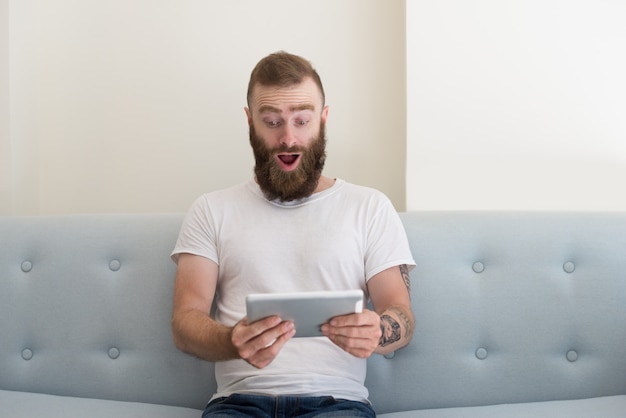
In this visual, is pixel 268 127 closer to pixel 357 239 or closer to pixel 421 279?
pixel 357 239

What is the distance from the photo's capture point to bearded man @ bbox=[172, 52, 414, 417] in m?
1.51

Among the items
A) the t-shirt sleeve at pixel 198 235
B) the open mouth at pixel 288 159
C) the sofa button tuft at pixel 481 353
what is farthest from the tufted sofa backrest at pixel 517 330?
the t-shirt sleeve at pixel 198 235

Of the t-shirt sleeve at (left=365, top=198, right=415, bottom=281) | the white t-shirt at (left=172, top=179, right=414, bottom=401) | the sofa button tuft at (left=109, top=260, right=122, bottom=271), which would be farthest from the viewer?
the sofa button tuft at (left=109, top=260, right=122, bottom=271)

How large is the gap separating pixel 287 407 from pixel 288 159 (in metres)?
0.60

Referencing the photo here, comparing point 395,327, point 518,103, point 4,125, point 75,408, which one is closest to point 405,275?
point 395,327

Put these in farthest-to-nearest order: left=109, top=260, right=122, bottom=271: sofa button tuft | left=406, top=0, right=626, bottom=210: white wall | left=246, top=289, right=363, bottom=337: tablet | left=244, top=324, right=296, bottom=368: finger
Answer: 1. left=406, top=0, right=626, bottom=210: white wall
2. left=109, top=260, right=122, bottom=271: sofa button tuft
3. left=244, top=324, right=296, bottom=368: finger
4. left=246, top=289, right=363, bottom=337: tablet

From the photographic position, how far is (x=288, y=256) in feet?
5.39

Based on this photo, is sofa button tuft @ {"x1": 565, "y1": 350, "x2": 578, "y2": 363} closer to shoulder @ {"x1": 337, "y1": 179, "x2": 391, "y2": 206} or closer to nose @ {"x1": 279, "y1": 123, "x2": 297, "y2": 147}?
shoulder @ {"x1": 337, "y1": 179, "x2": 391, "y2": 206}

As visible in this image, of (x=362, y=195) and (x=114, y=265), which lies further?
(x=114, y=265)

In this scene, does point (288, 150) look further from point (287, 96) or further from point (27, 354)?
point (27, 354)

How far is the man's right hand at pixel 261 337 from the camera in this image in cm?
122

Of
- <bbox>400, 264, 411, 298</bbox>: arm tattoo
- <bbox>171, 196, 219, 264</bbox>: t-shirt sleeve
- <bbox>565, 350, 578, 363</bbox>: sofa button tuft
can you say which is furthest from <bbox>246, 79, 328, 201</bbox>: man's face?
<bbox>565, 350, 578, 363</bbox>: sofa button tuft

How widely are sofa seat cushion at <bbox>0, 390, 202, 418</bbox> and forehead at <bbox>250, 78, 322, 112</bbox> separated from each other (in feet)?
2.50

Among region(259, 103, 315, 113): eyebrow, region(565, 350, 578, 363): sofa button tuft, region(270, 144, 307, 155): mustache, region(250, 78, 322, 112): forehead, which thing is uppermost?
region(250, 78, 322, 112): forehead
